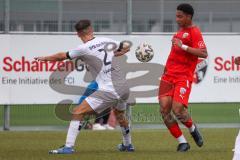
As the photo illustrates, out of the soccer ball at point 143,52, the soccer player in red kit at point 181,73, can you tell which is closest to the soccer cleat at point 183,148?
the soccer player in red kit at point 181,73

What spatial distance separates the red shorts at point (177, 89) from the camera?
1351 cm

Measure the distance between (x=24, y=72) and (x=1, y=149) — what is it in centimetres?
631

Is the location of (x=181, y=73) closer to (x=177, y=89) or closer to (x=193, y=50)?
(x=177, y=89)

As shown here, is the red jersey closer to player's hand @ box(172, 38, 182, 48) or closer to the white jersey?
player's hand @ box(172, 38, 182, 48)

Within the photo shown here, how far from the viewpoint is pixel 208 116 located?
25828 millimetres

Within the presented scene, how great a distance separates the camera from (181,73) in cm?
1356

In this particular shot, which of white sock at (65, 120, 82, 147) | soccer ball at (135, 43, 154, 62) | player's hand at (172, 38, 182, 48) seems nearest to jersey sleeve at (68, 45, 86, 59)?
white sock at (65, 120, 82, 147)

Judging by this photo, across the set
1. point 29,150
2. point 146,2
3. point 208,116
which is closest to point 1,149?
point 29,150

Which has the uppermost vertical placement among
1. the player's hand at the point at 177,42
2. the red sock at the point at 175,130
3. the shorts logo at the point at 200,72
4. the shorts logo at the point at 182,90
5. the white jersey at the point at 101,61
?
the player's hand at the point at 177,42

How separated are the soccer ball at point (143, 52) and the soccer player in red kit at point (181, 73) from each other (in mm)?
6680

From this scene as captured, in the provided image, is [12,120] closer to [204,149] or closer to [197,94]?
[197,94]

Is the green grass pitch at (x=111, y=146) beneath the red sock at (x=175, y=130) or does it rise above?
beneath

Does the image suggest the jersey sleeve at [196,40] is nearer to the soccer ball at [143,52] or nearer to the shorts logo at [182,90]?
the shorts logo at [182,90]

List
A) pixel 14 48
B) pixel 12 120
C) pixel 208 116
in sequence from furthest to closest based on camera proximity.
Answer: pixel 208 116, pixel 12 120, pixel 14 48
